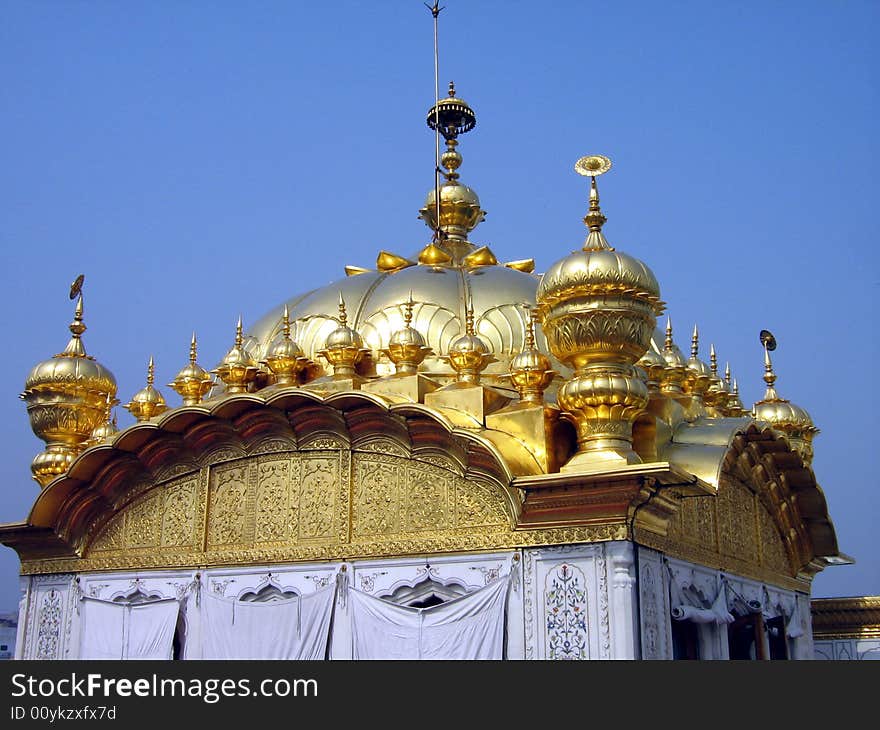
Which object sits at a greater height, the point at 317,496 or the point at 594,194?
the point at 594,194

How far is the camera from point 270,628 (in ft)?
37.1

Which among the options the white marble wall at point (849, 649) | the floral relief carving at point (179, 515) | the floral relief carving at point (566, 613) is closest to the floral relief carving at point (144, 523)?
the floral relief carving at point (179, 515)

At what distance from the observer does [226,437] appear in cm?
1230

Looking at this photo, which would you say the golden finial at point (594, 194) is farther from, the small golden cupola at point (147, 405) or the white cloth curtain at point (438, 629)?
the small golden cupola at point (147, 405)

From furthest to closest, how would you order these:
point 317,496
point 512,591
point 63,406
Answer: point 63,406
point 317,496
point 512,591

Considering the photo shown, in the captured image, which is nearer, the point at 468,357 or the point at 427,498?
the point at 427,498

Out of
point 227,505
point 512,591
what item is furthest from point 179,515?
point 512,591

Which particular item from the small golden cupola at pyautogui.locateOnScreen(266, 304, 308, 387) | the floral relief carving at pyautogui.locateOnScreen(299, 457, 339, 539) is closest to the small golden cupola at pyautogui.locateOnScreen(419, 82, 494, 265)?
the small golden cupola at pyautogui.locateOnScreen(266, 304, 308, 387)

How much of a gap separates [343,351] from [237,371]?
1.52 metres

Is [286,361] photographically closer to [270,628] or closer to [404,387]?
[404,387]
